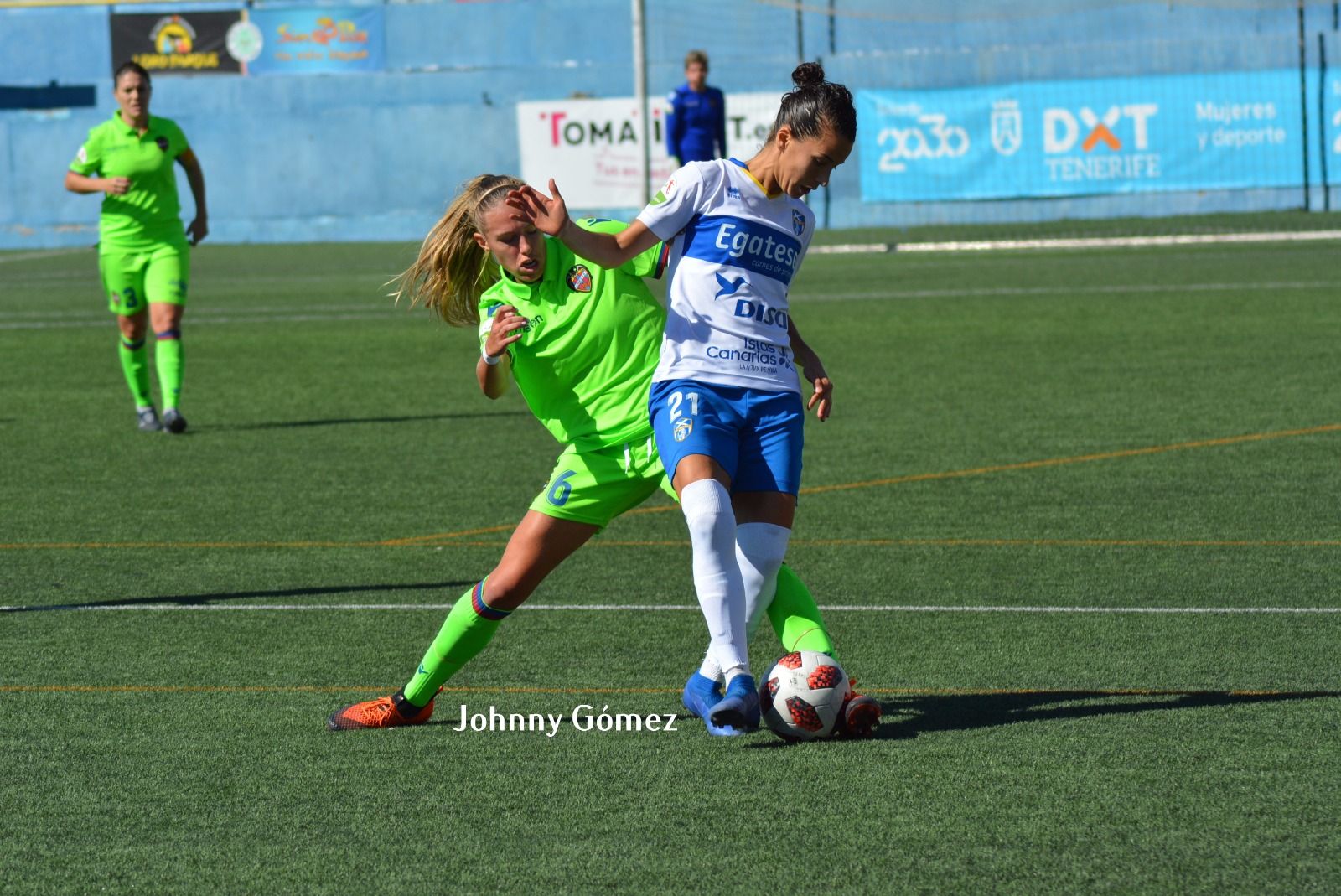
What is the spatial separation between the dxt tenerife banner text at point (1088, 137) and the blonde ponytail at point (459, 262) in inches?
991

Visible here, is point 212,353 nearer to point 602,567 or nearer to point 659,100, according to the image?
point 602,567

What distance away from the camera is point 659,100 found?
3303 cm

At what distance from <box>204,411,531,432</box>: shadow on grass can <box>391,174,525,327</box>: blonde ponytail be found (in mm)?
7179

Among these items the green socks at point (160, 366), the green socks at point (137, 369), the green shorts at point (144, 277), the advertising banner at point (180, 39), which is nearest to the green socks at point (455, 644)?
the green socks at point (160, 366)

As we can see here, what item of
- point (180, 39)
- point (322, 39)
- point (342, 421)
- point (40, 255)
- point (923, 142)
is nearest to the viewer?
point (342, 421)

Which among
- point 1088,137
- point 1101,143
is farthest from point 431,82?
point 1101,143

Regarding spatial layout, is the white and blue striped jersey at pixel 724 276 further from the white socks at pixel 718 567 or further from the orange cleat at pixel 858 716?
the orange cleat at pixel 858 716

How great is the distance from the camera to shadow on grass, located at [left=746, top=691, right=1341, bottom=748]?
16.9ft

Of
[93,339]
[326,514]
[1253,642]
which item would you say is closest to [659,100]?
[93,339]

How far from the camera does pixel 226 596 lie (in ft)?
23.9

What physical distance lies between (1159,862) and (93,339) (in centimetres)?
1627

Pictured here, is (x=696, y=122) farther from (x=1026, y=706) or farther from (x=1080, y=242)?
(x=1026, y=706)

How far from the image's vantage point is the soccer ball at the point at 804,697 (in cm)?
499

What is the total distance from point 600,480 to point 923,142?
85.5 feet
